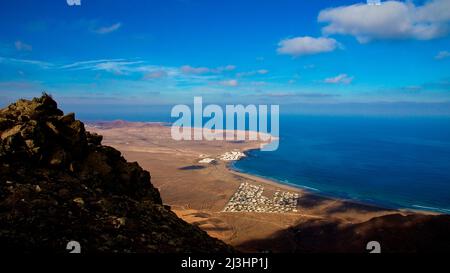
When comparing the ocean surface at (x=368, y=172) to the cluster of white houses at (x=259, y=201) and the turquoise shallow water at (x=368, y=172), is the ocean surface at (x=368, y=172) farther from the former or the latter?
the cluster of white houses at (x=259, y=201)

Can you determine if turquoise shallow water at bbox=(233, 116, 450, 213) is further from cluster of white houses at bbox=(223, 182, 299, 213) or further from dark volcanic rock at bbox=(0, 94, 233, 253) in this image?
dark volcanic rock at bbox=(0, 94, 233, 253)

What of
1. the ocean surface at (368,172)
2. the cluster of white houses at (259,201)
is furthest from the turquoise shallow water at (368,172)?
the cluster of white houses at (259,201)

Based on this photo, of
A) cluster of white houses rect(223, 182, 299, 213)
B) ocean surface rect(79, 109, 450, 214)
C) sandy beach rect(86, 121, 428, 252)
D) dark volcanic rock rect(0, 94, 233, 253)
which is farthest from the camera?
ocean surface rect(79, 109, 450, 214)

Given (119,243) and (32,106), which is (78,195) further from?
(32,106)

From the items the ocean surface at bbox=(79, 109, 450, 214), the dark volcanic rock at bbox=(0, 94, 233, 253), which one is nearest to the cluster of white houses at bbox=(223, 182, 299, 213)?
the ocean surface at bbox=(79, 109, 450, 214)

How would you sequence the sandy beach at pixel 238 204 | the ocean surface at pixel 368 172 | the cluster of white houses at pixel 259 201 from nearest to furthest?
the sandy beach at pixel 238 204, the cluster of white houses at pixel 259 201, the ocean surface at pixel 368 172
